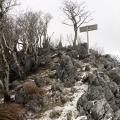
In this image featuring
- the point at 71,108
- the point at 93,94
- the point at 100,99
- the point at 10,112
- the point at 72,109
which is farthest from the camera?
the point at 93,94

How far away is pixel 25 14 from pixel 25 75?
976 centimetres

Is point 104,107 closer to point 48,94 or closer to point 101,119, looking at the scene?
point 101,119

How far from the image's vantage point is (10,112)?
14562mm

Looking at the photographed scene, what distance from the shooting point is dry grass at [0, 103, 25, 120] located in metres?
14.2

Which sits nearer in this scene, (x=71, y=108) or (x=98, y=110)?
(x=98, y=110)

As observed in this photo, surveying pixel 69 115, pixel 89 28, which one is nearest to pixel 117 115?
pixel 69 115

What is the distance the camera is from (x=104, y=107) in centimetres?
1527

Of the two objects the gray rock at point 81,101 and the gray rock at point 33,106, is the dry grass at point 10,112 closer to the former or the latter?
the gray rock at point 33,106

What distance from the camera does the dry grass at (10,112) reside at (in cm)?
1418

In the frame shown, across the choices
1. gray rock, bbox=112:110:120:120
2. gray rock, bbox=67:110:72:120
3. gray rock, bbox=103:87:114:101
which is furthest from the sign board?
gray rock, bbox=67:110:72:120

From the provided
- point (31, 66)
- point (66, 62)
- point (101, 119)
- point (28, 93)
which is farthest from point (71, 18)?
point (101, 119)

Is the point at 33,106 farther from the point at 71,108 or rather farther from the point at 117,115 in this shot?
the point at 117,115

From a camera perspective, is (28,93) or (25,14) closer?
(28,93)

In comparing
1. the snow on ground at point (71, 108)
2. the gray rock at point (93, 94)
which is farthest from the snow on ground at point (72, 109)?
the gray rock at point (93, 94)
